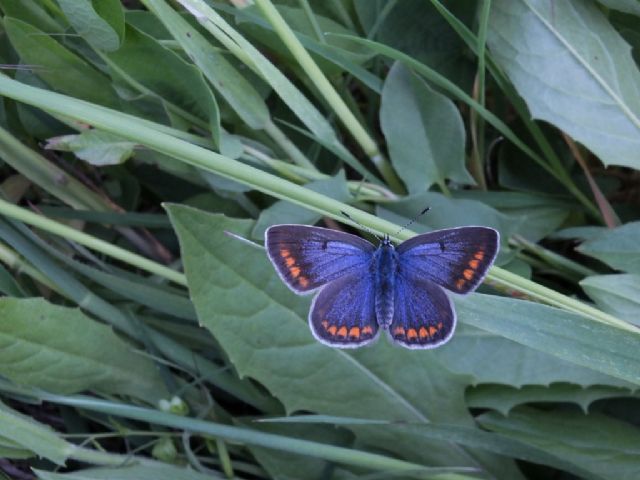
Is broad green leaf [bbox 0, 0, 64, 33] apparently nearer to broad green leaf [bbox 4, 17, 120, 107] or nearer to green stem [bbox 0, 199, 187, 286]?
broad green leaf [bbox 4, 17, 120, 107]

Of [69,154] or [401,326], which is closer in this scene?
[401,326]

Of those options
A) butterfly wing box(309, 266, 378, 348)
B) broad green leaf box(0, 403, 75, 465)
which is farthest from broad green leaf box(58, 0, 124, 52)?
broad green leaf box(0, 403, 75, 465)

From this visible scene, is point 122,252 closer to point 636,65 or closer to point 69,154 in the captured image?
point 69,154

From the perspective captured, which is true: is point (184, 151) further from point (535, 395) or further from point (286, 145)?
point (535, 395)

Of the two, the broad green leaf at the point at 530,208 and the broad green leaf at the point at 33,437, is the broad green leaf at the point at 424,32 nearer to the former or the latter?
the broad green leaf at the point at 530,208

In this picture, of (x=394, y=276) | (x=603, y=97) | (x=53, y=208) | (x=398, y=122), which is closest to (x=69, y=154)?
(x=53, y=208)

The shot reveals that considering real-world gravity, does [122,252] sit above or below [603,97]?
below

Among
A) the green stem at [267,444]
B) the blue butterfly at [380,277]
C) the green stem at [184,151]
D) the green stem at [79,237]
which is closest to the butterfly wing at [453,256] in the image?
the blue butterfly at [380,277]

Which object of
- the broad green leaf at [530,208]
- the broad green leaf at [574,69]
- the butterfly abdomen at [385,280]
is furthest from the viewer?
the broad green leaf at [530,208]
